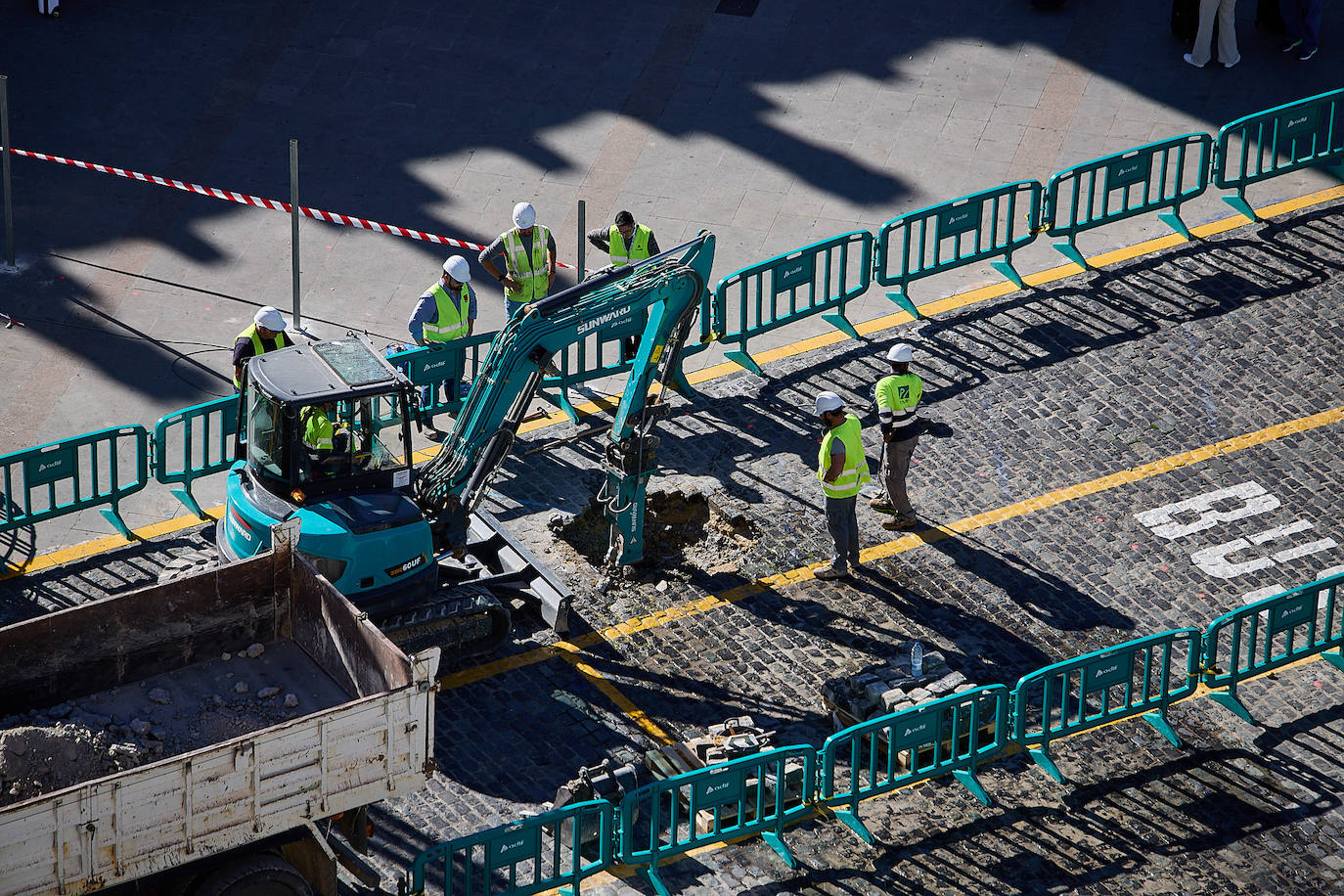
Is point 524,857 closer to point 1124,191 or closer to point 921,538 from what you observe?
point 921,538

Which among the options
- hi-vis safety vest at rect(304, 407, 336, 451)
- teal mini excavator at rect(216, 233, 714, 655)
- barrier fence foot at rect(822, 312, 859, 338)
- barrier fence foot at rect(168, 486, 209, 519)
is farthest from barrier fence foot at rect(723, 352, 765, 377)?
hi-vis safety vest at rect(304, 407, 336, 451)

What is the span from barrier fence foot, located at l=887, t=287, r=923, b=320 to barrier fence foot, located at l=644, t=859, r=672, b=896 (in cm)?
919

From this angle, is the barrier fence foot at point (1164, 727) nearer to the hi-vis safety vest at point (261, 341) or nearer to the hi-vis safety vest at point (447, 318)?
the hi-vis safety vest at point (447, 318)

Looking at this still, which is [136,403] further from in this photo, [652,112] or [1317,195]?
[1317,195]

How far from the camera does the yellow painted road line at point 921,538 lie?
712 inches

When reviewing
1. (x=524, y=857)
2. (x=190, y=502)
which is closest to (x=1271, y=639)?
(x=524, y=857)

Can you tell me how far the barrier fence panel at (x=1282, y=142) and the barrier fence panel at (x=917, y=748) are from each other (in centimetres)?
991

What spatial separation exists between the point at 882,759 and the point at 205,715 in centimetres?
533

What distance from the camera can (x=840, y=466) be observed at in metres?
18.5

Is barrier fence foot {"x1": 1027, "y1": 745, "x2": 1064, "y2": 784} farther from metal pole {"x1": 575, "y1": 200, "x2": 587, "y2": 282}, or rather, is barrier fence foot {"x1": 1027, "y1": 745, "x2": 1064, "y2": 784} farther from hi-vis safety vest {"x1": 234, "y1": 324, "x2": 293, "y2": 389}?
metal pole {"x1": 575, "y1": 200, "x2": 587, "y2": 282}

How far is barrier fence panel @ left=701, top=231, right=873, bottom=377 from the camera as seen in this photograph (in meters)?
22.0

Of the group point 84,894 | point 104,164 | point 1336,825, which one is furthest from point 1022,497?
point 104,164

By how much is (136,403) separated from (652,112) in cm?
812

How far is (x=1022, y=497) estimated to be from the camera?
2020cm
